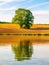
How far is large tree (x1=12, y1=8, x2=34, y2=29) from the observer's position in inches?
3480

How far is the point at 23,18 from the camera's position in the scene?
8931 centimetres

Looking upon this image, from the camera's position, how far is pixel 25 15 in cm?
9012

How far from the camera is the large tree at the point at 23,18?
8839 centimetres

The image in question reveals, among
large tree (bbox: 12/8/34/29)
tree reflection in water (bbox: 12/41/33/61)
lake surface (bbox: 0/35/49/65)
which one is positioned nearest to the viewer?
lake surface (bbox: 0/35/49/65)

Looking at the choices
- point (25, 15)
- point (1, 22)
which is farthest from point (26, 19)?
point (1, 22)

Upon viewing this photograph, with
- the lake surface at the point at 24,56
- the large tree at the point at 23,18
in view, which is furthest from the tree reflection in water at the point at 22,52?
the large tree at the point at 23,18

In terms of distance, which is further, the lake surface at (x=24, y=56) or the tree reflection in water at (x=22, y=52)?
the tree reflection in water at (x=22, y=52)

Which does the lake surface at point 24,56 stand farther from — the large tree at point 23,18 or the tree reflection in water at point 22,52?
the large tree at point 23,18

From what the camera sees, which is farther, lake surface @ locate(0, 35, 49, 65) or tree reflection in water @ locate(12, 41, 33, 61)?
tree reflection in water @ locate(12, 41, 33, 61)

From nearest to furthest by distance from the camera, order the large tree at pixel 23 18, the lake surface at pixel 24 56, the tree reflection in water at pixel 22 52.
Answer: the lake surface at pixel 24 56
the tree reflection in water at pixel 22 52
the large tree at pixel 23 18

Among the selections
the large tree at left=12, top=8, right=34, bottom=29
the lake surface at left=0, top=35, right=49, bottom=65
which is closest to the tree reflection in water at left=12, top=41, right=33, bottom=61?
the lake surface at left=0, top=35, right=49, bottom=65

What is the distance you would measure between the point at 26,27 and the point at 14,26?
388cm

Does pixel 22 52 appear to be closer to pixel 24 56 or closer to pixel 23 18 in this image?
pixel 24 56

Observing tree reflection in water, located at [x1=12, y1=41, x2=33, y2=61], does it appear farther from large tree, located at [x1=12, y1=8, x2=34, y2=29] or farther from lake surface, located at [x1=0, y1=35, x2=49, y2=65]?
large tree, located at [x1=12, y1=8, x2=34, y2=29]
